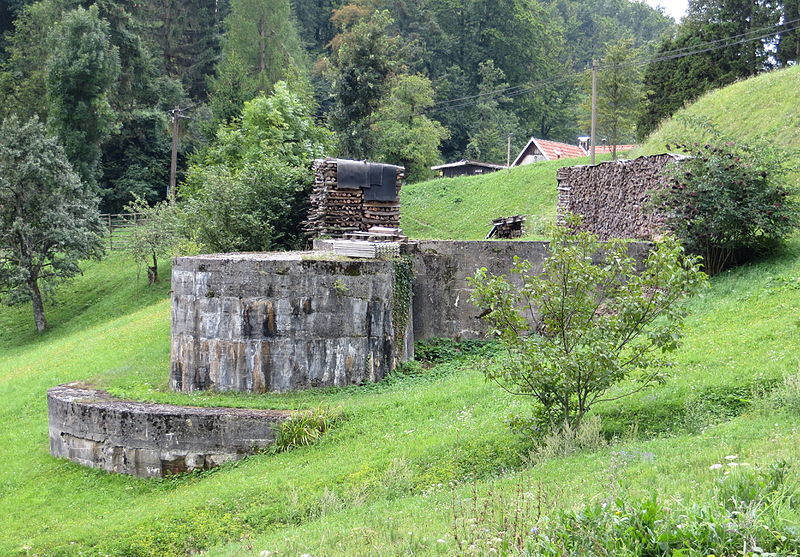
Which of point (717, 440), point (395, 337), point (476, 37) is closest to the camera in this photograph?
point (717, 440)

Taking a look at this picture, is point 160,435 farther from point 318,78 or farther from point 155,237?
point 318,78

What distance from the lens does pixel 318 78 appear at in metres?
67.2

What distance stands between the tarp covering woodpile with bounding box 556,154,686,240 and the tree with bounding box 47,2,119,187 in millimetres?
30481

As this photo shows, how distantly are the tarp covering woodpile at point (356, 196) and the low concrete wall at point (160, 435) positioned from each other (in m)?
7.76

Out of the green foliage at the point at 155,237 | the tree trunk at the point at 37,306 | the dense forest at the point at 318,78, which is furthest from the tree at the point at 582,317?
the tree trunk at the point at 37,306

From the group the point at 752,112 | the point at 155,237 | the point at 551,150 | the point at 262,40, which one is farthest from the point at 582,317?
the point at 262,40

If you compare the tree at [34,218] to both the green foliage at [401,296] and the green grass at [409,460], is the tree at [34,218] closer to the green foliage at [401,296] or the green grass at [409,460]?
the green grass at [409,460]

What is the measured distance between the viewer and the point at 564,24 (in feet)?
294

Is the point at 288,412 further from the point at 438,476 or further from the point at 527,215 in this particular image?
the point at 527,215

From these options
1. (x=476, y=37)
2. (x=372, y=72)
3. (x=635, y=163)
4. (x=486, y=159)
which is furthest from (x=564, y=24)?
(x=635, y=163)

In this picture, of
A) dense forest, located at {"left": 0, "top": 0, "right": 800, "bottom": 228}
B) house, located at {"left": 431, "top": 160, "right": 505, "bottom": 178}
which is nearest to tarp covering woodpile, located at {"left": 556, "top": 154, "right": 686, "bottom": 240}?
dense forest, located at {"left": 0, "top": 0, "right": 800, "bottom": 228}

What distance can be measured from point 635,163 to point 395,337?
9452 millimetres

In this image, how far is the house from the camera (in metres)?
51.9

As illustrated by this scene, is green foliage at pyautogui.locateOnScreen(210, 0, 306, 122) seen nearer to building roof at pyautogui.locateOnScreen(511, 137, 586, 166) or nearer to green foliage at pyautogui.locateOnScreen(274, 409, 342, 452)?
building roof at pyautogui.locateOnScreen(511, 137, 586, 166)
